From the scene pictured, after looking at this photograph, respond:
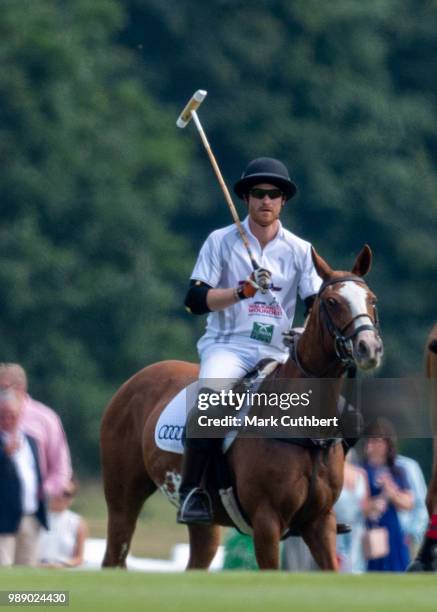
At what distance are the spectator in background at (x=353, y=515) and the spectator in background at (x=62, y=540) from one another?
1.73 m

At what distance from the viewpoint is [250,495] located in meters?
9.96

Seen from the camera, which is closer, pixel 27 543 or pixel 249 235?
pixel 249 235

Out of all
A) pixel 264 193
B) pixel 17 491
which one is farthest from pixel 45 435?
pixel 264 193

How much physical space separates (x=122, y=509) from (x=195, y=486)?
1293 millimetres

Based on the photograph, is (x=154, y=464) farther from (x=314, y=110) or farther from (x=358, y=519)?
(x=314, y=110)

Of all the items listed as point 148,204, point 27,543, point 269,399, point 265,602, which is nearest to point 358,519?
point 27,543

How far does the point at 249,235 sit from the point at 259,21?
30330 mm

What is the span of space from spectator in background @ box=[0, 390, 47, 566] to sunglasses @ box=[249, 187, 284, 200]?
2356 millimetres

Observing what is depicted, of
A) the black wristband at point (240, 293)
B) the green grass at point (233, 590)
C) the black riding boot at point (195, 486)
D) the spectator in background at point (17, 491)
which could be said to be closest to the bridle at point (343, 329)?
the black wristband at point (240, 293)

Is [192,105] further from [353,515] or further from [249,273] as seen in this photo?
[353,515]

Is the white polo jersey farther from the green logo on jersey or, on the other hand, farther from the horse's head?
the horse's head

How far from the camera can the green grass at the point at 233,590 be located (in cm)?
662

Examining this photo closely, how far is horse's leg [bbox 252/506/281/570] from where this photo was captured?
984cm

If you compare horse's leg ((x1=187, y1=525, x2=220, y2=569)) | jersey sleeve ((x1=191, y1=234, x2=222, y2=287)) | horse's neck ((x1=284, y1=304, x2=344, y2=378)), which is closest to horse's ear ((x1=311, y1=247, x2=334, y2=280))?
horse's neck ((x1=284, y1=304, x2=344, y2=378))
